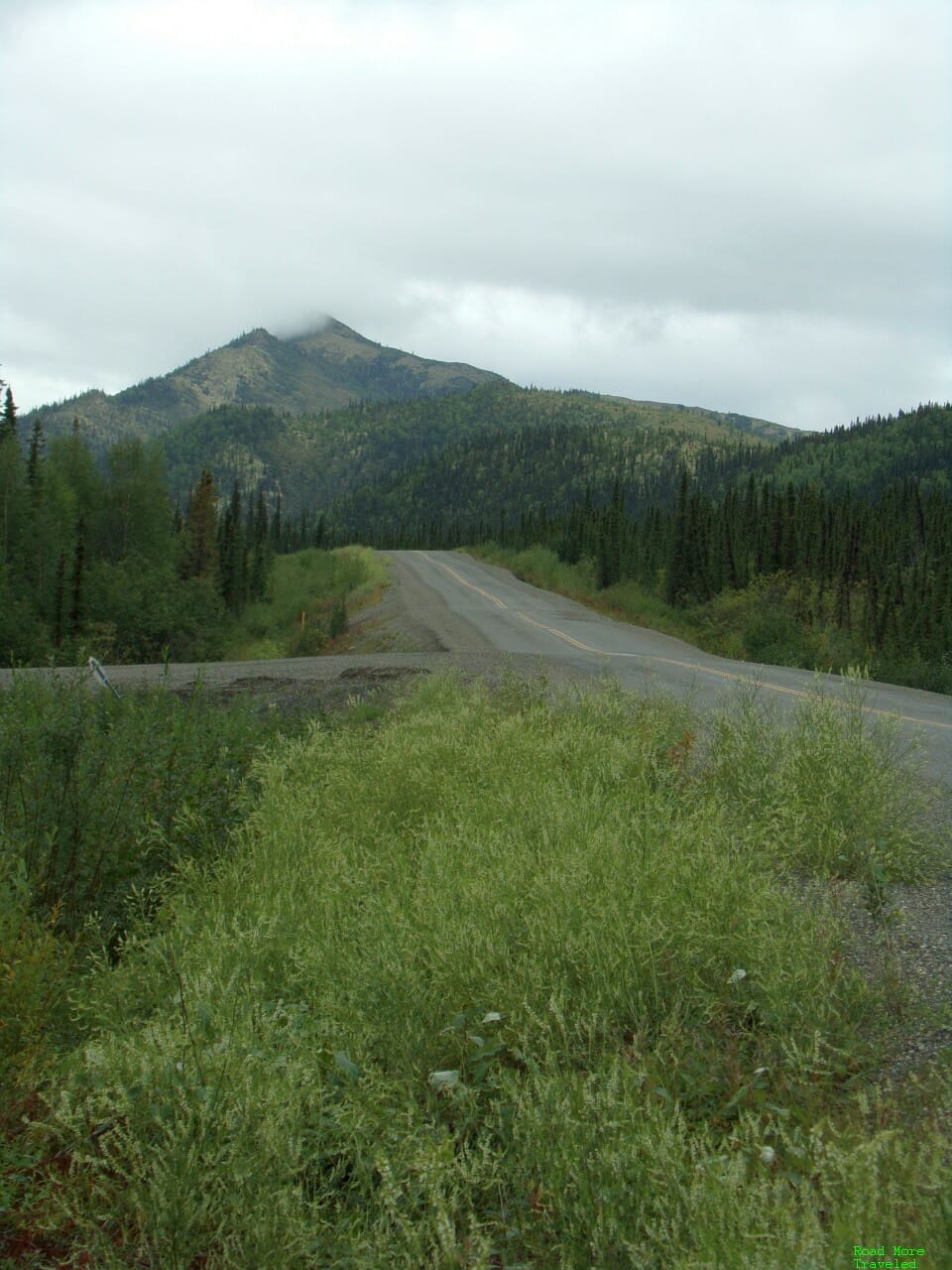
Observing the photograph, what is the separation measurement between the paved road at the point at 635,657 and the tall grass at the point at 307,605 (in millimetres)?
2625

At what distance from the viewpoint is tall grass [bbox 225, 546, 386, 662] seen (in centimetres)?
2798

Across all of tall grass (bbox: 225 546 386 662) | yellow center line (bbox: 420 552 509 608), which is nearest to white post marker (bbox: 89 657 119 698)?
tall grass (bbox: 225 546 386 662)

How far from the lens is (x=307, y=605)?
39906 mm

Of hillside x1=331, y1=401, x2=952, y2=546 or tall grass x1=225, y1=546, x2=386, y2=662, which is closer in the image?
tall grass x1=225, y1=546, x2=386, y2=662

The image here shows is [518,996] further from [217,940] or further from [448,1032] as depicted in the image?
[217,940]

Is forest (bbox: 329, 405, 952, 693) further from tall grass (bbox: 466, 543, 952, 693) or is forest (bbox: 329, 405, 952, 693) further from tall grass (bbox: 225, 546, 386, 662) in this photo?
tall grass (bbox: 225, 546, 386, 662)

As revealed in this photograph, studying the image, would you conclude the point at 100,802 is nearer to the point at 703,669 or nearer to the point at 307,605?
the point at 703,669

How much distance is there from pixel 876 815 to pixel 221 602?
46798 mm

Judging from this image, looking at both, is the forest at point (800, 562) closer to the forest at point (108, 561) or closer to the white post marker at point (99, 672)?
the white post marker at point (99, 672)

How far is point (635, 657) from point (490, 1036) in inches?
550

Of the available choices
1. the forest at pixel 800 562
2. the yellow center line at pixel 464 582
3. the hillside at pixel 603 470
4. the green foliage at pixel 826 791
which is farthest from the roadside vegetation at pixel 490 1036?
the hillside at pixel 603 470

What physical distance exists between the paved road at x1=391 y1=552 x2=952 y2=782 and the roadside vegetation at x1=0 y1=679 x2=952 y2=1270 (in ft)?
8.20

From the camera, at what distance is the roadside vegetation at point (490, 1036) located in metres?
2.35

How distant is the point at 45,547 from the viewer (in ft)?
147
